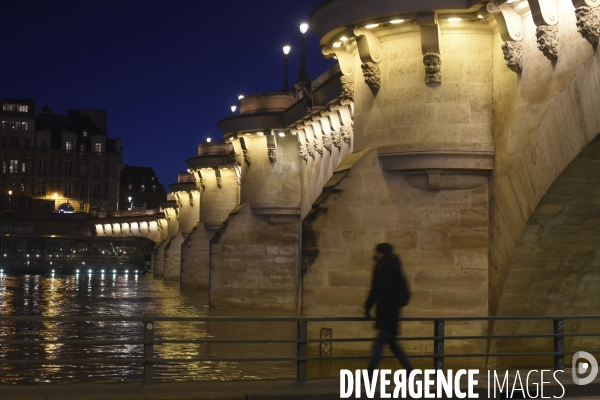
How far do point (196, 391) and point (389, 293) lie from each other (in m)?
2.34

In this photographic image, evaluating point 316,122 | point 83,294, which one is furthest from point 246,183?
point 83,294

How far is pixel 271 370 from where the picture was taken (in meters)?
17.0

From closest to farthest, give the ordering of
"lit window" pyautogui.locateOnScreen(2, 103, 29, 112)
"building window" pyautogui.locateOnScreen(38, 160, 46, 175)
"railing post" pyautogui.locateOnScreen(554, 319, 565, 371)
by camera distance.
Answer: "railing post" pyautogui.locateOnScreen(554, 319, 565, 371), "lit window" pyautogui.locateOnScreen(2, 103, 29, 112), "building window" pyautogui.locateOnScreen(38, 160, 46, 175)

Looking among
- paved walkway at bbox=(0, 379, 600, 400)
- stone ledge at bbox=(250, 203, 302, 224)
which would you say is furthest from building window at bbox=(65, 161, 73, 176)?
paved walkway at bbox=(0, 379, 600, 400)

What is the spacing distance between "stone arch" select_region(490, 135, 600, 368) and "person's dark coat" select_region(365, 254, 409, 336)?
406cm

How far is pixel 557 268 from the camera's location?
15.9m

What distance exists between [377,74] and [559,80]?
12.9ft

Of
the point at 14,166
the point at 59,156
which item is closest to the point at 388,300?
the point at 14,166

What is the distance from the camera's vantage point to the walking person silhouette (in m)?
10.6

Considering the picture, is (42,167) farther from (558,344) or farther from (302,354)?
(558,344)

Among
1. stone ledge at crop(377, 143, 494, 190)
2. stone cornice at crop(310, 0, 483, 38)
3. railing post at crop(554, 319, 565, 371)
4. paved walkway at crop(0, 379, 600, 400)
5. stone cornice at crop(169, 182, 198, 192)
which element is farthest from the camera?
stone cornice at crop(169, 182, 198, 192)

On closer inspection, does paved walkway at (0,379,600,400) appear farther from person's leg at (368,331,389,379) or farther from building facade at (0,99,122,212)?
building facade at (0,99,122,212)

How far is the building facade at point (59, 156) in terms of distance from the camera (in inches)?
4761

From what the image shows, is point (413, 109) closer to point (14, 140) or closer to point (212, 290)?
point (212, 290)
